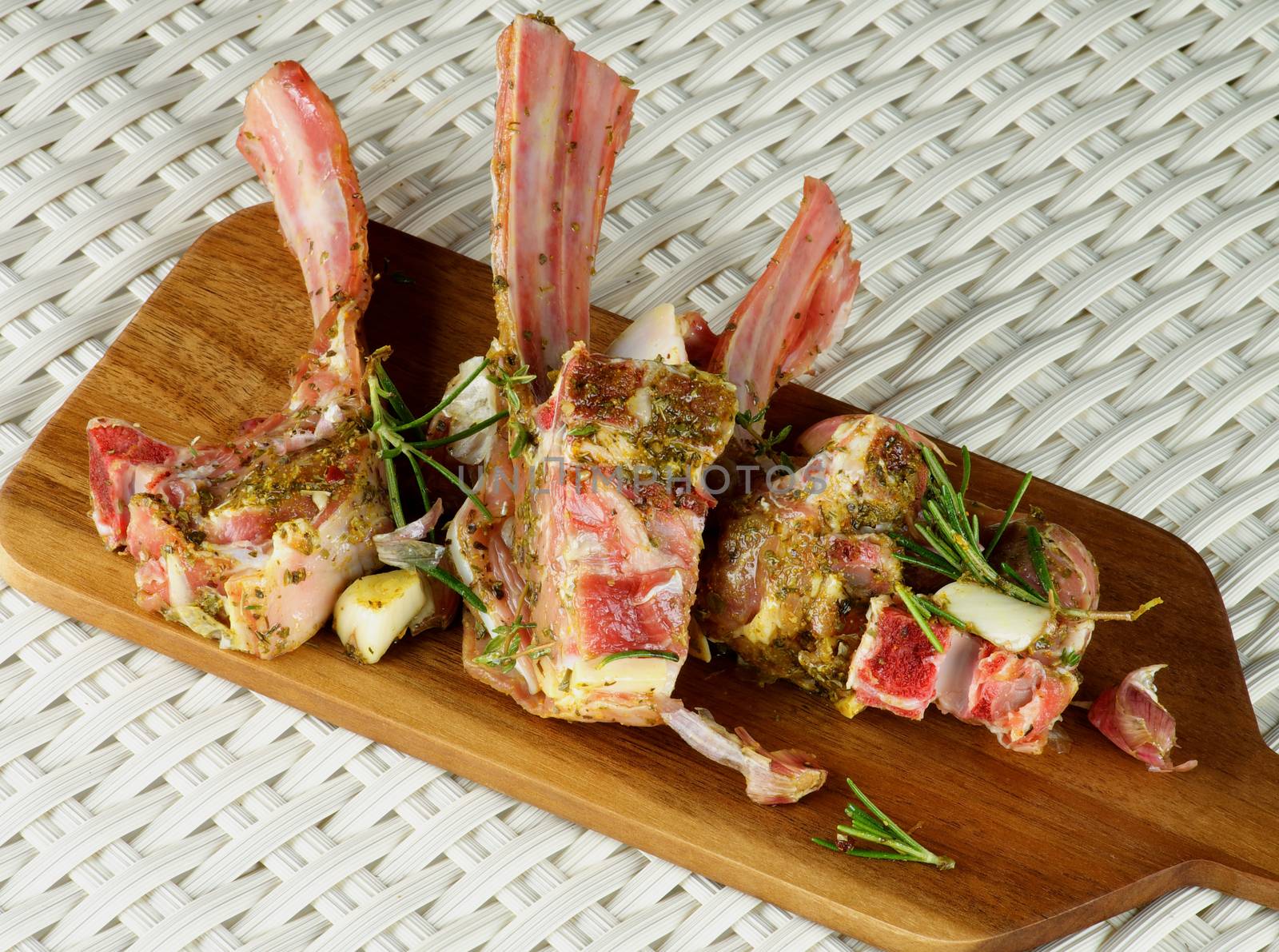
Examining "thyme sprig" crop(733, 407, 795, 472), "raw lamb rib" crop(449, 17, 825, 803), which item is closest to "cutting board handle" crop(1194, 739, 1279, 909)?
"raw lamb rib" crop(449, 17, 825, 803)

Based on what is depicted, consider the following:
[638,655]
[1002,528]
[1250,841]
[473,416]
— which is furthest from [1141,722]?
[473,416]

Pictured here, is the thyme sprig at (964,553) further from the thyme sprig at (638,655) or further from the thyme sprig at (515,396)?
the thyme sprig at (515,396)

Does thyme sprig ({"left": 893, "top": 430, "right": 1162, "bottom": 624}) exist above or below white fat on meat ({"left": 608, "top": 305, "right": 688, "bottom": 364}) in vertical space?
below

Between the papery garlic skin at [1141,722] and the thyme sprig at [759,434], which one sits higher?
the thyme sprig at [759,434]

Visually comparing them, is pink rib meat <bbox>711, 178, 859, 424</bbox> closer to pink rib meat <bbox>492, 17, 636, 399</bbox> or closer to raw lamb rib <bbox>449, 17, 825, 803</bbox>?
raw lamb rib <bbox>449, 17, 825, 803</bbox>

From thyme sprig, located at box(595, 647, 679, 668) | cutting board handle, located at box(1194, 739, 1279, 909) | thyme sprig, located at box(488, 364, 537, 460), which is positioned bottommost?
cutting board handle, located at box(1194, 739, 1279, 909)

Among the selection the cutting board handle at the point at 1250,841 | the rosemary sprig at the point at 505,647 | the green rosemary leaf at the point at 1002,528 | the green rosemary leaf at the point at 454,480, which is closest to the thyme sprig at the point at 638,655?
the rosemary sprig at the point at 505,647
